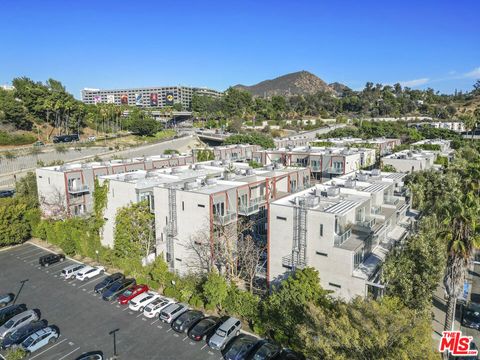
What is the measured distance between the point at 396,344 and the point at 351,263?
8.73m

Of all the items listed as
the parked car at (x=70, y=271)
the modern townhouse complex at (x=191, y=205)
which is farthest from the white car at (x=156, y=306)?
the parked car at (x=70, y=271)

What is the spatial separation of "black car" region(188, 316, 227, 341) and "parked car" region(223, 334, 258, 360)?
2.22 m

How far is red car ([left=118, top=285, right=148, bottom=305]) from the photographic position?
31547 millimetres

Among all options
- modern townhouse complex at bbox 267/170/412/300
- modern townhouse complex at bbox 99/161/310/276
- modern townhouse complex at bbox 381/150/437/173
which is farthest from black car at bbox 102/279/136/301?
modern townhouse complex at bbox 381/150/437/173

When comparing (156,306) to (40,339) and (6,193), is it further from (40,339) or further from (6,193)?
(6,193)

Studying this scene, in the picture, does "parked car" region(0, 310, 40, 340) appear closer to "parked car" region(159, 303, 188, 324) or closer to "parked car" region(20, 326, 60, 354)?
"parked car" region(20, 326, 60, 354)

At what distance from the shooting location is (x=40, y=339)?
25.7m

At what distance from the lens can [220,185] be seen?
37812 mm

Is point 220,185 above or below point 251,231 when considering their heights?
→ above

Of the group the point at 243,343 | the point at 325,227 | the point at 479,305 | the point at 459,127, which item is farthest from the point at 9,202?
the point at 459,127

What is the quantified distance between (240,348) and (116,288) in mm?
14709

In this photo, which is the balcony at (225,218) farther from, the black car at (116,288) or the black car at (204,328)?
the black car at (116,288)

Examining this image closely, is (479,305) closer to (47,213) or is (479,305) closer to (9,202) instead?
(47,213)

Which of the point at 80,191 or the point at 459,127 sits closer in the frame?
the point at 80,191
